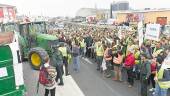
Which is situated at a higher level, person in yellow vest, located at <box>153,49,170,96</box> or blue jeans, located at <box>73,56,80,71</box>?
person in yellow vest, located at <box>153,49,170,96</box>

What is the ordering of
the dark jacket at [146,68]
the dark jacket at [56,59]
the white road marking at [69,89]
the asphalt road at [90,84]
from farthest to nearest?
the dark jacket at [56,59], the asphalt road at [90,84], the white road marking at [69,89], the dark jacket at [146,68]

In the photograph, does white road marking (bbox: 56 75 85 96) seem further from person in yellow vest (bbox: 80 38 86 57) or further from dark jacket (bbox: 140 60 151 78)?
person in yellow vest (bbox: 80 38 86 57)

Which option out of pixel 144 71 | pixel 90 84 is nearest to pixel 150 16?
pixel 90 84

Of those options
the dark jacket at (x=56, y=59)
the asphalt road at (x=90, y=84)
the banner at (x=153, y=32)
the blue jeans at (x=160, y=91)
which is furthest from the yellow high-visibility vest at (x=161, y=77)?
the dark jacket at (x=56, y=59)

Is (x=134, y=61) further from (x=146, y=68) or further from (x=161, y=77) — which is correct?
(x=161, y=77)

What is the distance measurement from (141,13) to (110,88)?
149 ft

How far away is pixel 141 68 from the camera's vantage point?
11375mm

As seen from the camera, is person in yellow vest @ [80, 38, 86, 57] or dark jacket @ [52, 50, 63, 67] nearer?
dark jacket @ [52, 50, 63, 67]

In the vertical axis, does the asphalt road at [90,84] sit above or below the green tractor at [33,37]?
below

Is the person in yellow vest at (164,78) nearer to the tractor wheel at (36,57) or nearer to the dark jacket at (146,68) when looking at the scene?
the dark jacket at (146,68)

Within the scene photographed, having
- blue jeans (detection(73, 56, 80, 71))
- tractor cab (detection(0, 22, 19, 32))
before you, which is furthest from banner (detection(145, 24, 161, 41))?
tractor cab (detection(0, 22, 19, 32))

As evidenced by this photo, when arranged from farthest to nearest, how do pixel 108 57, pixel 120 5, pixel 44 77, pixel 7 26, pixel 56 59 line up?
pixel 120 5, pixel 7 26, pixel 108 57, pixel 56 59, pixel 44 77

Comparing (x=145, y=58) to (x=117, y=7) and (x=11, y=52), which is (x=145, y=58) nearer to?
(x=11, y=52)

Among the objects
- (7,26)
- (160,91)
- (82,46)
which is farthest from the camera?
(82,46)
